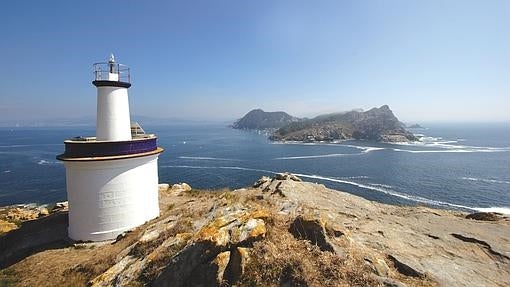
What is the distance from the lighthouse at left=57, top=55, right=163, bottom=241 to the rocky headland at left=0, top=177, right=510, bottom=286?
0.91 metres

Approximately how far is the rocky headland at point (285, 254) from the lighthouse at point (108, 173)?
91 centimetres

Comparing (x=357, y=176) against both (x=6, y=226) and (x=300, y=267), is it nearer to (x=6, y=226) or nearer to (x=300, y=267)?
(x=6, y=226)

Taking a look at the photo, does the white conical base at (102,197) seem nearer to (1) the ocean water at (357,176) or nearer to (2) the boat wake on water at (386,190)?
(1) the ocean water at (357,176)

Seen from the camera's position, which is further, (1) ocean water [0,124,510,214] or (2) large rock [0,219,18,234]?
(1) ocean water [0,124,510,214]

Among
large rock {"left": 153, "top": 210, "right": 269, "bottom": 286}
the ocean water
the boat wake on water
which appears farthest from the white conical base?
the boat wake on water

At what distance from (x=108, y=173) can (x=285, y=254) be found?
32.5 ft

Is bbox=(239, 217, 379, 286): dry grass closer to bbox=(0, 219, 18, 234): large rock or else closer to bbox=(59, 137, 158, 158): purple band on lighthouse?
bbox=(59, 137, 158, 158): purple band on lighthouse

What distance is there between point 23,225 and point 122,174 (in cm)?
964

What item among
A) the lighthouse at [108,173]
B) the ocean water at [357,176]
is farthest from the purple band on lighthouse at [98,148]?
the ocean water at [357,176]

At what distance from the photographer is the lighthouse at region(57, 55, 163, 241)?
14.0m

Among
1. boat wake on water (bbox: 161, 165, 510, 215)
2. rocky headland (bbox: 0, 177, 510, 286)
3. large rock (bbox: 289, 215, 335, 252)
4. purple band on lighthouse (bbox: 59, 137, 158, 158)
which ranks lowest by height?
boat wake on water (bbox: 161, 165, 510, 215)

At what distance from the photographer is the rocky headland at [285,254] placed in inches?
294

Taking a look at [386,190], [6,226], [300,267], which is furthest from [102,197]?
[386,190]

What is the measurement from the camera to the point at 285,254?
7.80m
